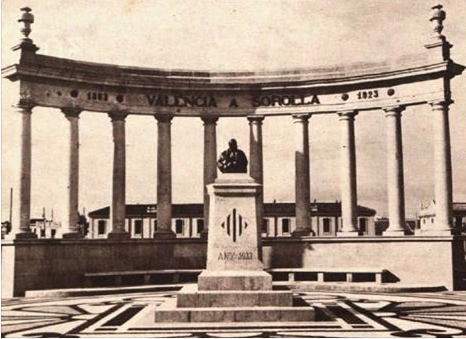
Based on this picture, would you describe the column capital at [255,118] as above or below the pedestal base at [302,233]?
above

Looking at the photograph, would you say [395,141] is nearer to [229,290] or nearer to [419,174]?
[419,174]

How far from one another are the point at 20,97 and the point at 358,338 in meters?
30.5

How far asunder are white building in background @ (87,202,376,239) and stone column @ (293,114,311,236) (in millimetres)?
76345

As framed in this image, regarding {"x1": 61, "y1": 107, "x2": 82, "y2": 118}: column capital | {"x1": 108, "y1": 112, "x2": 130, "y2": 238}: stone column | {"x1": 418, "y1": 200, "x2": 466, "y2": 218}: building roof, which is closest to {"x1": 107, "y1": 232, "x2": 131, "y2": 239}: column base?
{"x1": 108, "y1": 112, "x2": 130, "y2": 238}: stone column

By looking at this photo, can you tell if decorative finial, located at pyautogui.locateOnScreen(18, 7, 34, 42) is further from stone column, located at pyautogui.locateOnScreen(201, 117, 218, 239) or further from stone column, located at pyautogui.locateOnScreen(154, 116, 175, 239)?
stone column, located at pyautogui.locateOnScreen(201, 117, 218, 239)

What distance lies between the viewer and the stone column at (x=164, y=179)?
163ft

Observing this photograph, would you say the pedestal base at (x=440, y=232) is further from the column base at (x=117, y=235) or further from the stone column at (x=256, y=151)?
the column base at (x=117, y=235)

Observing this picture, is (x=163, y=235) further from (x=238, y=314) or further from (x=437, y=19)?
(x=437, y=19)

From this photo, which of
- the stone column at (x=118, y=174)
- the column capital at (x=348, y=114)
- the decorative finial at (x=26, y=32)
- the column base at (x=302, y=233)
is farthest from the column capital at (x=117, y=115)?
the column capital at (x=348, y=114)

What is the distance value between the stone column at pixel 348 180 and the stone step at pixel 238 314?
2120 centimetres

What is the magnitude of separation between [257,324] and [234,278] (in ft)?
11.4

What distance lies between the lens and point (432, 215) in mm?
133875

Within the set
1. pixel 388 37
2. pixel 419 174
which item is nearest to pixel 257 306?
pixel 388 37

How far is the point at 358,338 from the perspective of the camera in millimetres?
22594
